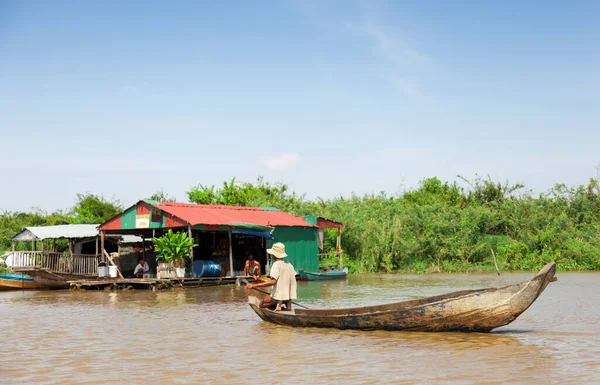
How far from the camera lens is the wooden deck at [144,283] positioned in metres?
21.1

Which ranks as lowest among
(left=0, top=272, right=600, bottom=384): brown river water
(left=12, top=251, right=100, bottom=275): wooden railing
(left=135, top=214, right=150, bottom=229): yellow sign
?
(left=0, top=272, right=600, bottom=384): brown river water

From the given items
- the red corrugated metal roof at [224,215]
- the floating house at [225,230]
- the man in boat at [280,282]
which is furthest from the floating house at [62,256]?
the man in boat at [280,282]

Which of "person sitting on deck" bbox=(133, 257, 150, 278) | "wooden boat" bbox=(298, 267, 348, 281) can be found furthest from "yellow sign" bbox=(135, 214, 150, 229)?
"wooden boat" bbox=(298, 267, 348, 281)

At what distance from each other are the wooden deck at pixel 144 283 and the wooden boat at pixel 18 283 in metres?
1.30

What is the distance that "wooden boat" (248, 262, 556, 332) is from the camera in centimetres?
898

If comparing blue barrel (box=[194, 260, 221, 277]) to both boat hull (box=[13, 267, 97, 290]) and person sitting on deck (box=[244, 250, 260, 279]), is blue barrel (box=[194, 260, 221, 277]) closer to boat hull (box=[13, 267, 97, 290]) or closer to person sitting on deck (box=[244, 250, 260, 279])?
person sitting on deck (box=[244, 250, 260, 279])

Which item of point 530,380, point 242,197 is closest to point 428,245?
point 242,197

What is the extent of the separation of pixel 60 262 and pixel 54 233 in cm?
124

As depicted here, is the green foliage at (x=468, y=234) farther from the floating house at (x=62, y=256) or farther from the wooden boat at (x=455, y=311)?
the wooden boat at (x=455, y=311)

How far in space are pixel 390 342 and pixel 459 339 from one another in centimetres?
96

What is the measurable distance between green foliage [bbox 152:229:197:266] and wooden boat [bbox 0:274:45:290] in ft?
15.8

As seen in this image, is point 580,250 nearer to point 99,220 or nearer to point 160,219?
point 160,219

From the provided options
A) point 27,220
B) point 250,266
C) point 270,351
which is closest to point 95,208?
point 27,220

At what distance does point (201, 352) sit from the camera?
361 inches
